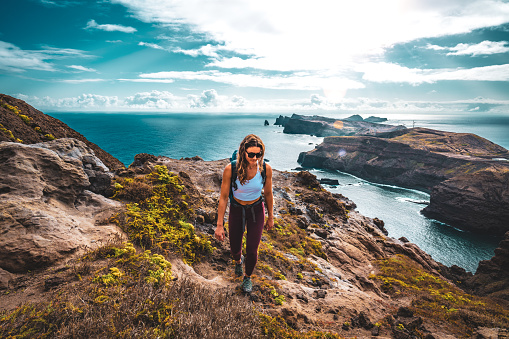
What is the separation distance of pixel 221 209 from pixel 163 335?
238 cm

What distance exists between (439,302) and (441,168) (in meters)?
114

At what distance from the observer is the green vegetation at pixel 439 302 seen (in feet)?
21.0

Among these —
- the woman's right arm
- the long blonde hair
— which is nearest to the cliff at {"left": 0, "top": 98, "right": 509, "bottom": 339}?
the woman's right arm

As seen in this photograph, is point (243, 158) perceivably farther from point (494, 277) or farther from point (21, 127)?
point (494, 277)

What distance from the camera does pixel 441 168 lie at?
96062 mm

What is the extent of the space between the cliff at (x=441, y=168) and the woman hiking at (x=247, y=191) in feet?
283

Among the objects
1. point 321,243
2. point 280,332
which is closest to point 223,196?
point 280,332

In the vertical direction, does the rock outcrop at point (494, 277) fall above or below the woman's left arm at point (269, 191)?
below

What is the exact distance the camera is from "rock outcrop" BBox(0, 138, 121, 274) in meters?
4.70

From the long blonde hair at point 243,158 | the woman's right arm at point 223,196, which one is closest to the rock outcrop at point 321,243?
the woman's right arm at point 223,196

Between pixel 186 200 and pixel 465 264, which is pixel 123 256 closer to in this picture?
pixel 186 200

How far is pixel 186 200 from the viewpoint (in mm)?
9648

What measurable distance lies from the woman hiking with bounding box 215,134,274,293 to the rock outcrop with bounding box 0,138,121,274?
3.65 meters

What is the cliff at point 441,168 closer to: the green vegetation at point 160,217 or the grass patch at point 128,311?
the green vegetation at point 160,217
